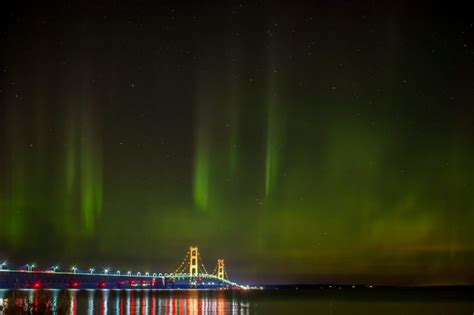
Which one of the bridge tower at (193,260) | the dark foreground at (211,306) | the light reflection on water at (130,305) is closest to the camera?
the light reflection on water at (130,305)

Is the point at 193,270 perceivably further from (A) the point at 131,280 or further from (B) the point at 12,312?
(B) the point at 12,312

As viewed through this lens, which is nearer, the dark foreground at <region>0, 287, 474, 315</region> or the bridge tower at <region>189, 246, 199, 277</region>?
the dark foreground at <region>0, 287, 474, 315</region>

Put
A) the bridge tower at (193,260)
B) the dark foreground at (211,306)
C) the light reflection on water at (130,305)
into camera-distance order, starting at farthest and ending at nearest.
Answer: the bridge tower at (193,260)
the dark foreground at (211,306)
the light reflection on water at (130,305)

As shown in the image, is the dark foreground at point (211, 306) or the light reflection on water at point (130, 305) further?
the dark foreground at point (211, 306)

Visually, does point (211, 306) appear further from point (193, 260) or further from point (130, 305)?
point (193, 260)

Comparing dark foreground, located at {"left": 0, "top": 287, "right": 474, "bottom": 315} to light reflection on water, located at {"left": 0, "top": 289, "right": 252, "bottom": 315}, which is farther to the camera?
dark foreground, located at {"left": 0, "top": 287, "right": 474, "bottom": 315}

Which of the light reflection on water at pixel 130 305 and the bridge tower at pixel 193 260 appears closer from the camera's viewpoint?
the light reflection on water at pixel 130 305

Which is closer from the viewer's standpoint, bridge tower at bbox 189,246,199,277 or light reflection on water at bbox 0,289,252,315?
light reflection on water at bbox 0,289,252,315

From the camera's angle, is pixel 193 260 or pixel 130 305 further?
pixel 193 260

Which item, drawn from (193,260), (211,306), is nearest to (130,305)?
(211,306)

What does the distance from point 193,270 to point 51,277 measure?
4357cm

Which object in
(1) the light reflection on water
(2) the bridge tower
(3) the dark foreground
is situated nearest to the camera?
(1) the light reflection on water

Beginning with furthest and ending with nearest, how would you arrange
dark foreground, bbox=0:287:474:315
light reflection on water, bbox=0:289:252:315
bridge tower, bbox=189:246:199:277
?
bridge tower, bbox=189:246:199:277 < dark foreground, bbox=0:287:474:315 < light reflection on water, bbox=0:289:252:315

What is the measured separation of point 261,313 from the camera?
74125mm
